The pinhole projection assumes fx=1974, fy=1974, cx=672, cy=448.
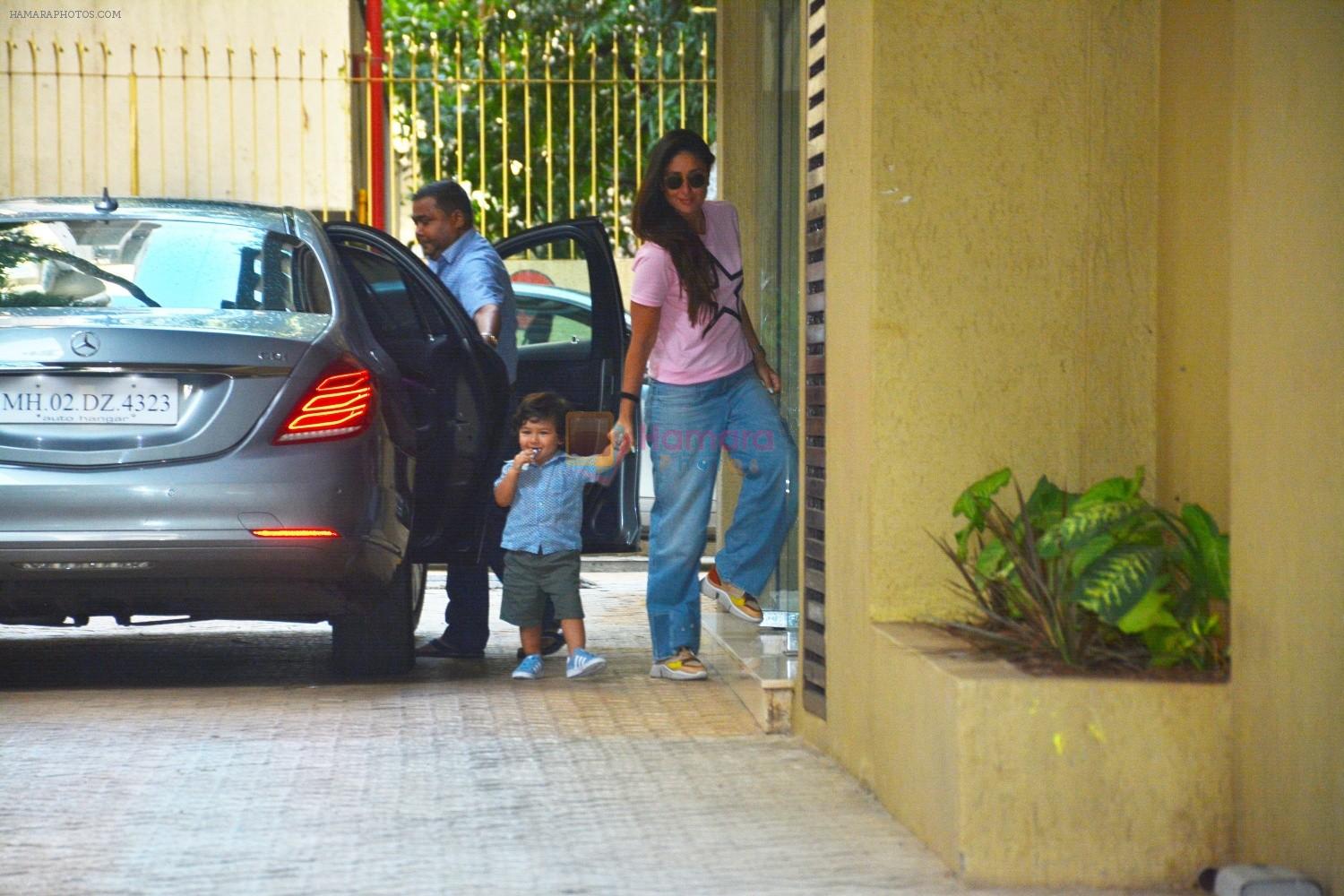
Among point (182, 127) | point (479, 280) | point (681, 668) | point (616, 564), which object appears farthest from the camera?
point (182, 127)

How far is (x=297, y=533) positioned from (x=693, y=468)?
4.63 feet

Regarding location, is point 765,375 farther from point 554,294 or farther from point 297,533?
point 554,294

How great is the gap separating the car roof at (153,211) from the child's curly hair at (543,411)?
105 cm

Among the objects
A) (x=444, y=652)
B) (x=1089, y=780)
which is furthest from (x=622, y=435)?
(x=1089, y=780)

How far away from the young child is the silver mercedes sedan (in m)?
0.46

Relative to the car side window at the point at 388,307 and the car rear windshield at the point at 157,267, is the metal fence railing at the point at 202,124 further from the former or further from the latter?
the car rear windshield at the point at 157,267

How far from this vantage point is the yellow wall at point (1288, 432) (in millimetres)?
3680

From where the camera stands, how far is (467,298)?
7629 millimetres

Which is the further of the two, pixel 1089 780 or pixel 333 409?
pixel 333 409

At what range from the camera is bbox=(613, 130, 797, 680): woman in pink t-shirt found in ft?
22.2

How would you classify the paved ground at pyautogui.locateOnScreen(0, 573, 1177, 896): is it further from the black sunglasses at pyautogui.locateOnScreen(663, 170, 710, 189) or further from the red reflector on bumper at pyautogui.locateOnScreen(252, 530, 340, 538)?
the black sunglasses at pyautogui.locateOnScreen(663, 170, 710, 189)

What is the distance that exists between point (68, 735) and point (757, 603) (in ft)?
8.41

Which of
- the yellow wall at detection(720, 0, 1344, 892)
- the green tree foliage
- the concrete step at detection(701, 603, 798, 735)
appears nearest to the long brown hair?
the concrete step at detection(701, 603, 798, 735)

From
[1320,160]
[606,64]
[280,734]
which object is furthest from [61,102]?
[1320,160]
